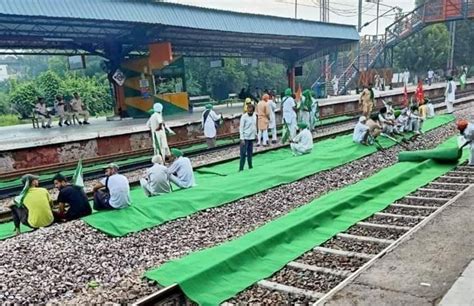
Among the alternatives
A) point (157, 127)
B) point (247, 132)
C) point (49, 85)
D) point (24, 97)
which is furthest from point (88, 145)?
point (49, 85)

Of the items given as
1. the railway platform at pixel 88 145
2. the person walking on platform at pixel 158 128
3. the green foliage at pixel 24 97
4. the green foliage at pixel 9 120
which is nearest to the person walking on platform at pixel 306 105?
the railway platform at pixel 88 145

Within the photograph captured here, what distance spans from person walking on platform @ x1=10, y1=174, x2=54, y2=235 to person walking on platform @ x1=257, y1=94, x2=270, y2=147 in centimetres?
833

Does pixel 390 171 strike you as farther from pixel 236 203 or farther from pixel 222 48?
pixel 222 48

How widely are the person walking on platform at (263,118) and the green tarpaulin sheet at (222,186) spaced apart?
3.66 ft

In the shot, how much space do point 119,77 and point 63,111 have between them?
10.6ft

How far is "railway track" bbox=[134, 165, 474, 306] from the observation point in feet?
15.0

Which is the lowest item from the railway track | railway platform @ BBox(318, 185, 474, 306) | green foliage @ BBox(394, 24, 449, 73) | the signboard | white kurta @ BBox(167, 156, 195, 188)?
the railway track

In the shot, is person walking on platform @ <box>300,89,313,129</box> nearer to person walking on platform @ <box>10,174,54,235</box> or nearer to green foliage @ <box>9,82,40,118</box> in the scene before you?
person walking on platform @ <box>10,174,54,235</box>

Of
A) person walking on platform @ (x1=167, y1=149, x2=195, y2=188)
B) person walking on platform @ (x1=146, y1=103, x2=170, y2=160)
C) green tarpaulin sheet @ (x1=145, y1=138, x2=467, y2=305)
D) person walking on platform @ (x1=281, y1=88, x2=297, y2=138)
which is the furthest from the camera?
person walking on platform @ (x1=281, y1=88, x2=297, y2=138)

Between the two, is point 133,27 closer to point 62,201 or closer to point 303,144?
point 303,144

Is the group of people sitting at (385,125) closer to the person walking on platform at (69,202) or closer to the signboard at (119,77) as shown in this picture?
the person walking on platform at (69,202)

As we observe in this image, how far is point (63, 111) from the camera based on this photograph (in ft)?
72.7

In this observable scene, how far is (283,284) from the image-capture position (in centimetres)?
486

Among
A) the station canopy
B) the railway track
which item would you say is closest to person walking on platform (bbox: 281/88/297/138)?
the railway track
